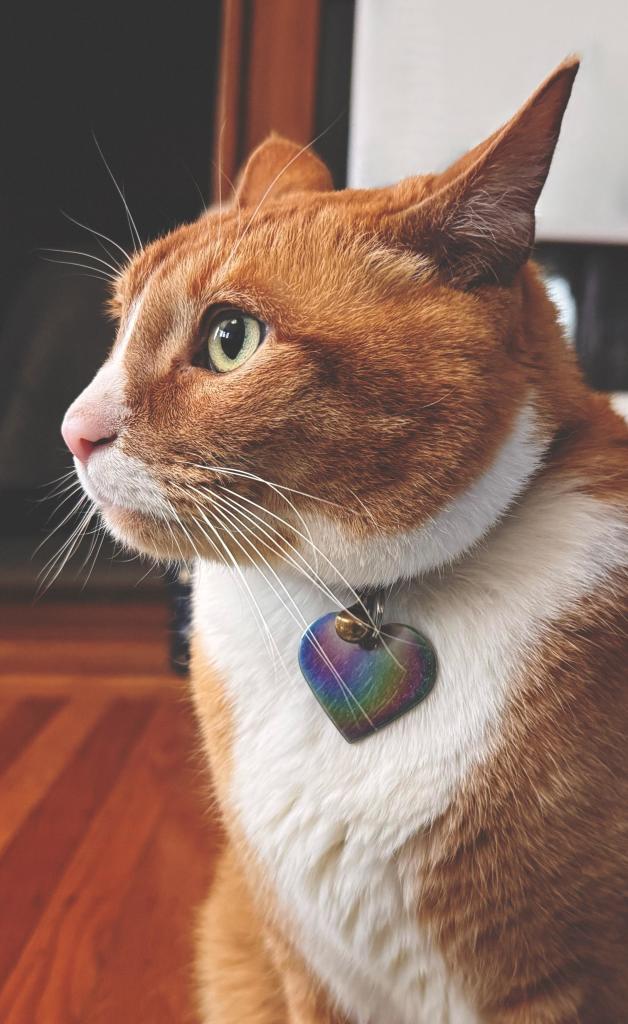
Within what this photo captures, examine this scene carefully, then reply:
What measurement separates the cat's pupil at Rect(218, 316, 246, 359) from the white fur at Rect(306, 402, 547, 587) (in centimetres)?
13

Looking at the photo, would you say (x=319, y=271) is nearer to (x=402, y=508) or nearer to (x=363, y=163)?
(x=402, y=508)

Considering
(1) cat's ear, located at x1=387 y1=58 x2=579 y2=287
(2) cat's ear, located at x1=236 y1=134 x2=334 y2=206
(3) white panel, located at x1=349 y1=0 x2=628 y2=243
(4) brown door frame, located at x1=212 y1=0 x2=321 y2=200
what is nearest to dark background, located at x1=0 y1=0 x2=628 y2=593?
(4) brown door frame, located at x1=212 y1=0 x2=321 y2=200

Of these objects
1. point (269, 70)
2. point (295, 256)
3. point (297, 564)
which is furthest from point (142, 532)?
point (269, 70)

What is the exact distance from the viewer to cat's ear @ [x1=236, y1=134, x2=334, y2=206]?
753 millimetres

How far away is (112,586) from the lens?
184 cm

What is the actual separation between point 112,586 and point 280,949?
A: 1.26 meters

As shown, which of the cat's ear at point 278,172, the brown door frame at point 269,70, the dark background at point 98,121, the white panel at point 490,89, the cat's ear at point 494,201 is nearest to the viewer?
the cat's ear at point 494,201

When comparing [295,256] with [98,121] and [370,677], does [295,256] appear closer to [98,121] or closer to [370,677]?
[370,677]

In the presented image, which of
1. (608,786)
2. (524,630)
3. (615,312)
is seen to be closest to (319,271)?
(524,630)

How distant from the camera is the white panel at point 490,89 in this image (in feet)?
5.18

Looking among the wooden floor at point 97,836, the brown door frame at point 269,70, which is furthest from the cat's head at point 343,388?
the brown door frame at point 269,70

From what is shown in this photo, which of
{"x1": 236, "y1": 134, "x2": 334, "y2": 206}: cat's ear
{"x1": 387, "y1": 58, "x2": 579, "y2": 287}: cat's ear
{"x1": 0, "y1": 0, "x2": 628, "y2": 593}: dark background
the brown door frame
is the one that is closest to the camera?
{"x1": 387, "y1": 58, "x2": 579, "y2": 287}: cat's ear

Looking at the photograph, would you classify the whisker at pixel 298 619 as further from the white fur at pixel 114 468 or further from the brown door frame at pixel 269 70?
the brown door frame at pixel 269 70

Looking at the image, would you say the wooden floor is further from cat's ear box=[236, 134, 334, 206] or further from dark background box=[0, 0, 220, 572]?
dark background box=[0, 0, 220, 572]
